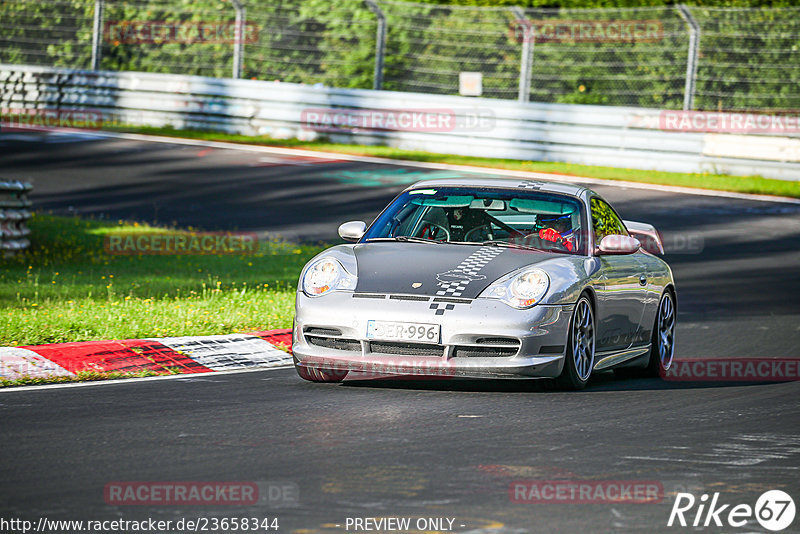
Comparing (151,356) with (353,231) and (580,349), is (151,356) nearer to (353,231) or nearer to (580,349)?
(353,231)

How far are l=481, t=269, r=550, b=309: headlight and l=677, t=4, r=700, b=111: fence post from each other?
15461 millimetres

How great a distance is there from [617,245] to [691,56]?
49.5 feet

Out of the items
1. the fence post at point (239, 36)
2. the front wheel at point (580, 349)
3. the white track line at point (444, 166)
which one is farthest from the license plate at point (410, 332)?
the fence post at point (239, 36)

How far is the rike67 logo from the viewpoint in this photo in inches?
203

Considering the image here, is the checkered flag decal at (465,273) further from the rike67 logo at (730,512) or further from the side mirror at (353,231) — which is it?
the rike67 logo at (730,512)

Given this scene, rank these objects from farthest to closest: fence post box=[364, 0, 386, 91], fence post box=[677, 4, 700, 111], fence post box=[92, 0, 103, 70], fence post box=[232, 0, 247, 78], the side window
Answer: fence post box=[92, 0, 103, 70] < fence post box=[232, 0, 247, 78] < fence post box=[364, 0, 386, 91] < fence post box=[677, 4, 700, 111] < the side window

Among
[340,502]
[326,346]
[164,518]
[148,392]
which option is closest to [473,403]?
[326,346]

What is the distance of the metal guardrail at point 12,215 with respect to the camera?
14242mm

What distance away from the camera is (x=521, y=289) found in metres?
8.00

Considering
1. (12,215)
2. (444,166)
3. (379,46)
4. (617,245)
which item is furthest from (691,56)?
(617,245)

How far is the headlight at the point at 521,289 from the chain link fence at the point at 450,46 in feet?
48.3

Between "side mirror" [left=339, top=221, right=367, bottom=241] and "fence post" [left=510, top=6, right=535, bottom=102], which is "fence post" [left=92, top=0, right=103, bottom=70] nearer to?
"fence post" [left=510, top=6, right=535, bottom=102]

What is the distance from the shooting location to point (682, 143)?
22266 millimetres

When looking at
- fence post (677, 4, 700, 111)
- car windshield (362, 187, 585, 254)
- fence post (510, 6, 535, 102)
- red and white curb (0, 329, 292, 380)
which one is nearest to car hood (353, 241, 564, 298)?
car windshield (362, 187, 585, 254)
